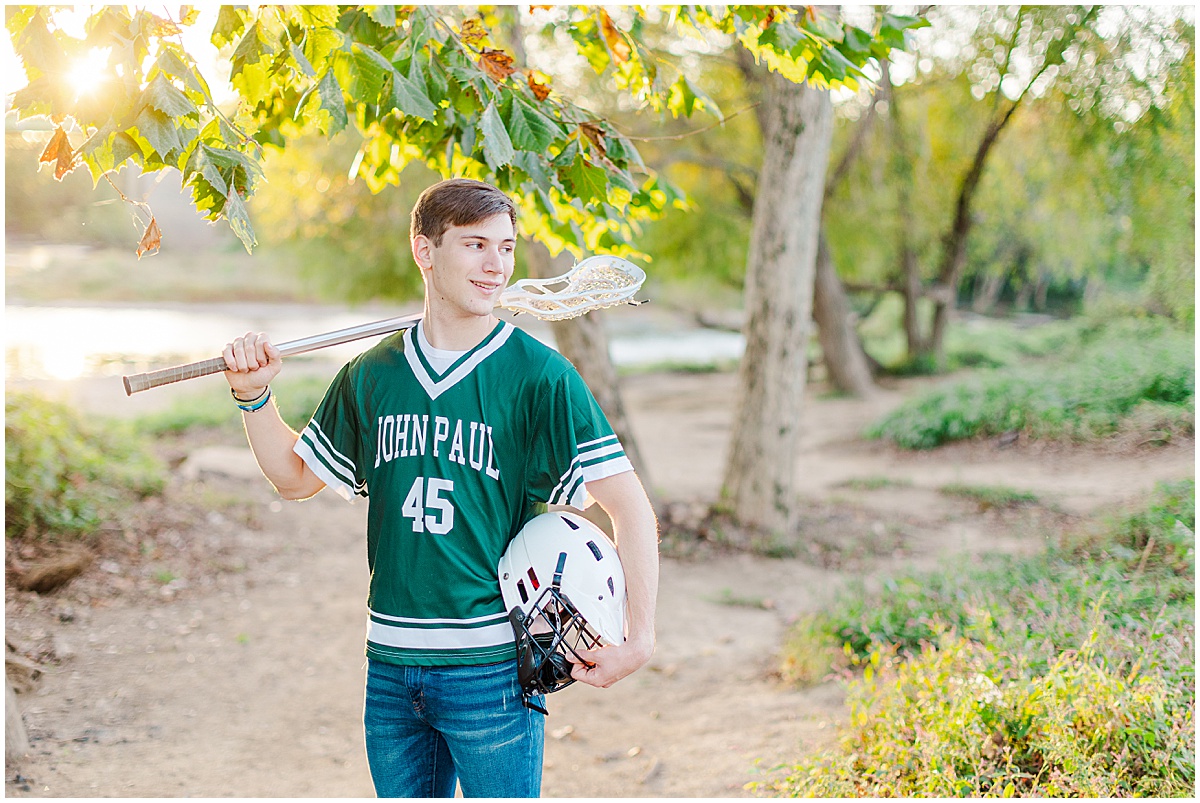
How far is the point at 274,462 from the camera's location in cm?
241

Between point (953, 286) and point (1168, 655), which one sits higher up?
point (953, 286)

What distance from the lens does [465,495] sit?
220 cm

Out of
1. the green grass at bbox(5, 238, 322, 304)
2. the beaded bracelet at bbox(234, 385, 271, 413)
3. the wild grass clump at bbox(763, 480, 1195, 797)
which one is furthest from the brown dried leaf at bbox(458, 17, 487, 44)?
the green grass at bbox(5, 238, 322, 304)

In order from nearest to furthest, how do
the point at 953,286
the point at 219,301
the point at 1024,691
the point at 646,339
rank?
the point at 1024,691 → the point at 953,286 → the point at 646,339 → the point at 219,301

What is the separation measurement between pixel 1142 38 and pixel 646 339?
82.6 ft

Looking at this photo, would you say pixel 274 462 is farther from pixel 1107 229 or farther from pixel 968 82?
pixel 1107 229

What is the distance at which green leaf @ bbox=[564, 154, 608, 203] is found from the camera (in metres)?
3.04

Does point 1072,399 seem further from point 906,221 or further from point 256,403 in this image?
point 256,403

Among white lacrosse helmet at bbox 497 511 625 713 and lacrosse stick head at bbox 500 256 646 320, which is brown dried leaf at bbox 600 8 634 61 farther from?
white lacrosse helmet at bbox 497 511 625 713

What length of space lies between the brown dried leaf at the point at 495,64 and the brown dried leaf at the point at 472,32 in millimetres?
78

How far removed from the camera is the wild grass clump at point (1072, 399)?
33.5 feet

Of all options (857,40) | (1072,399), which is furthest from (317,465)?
(1072,399)

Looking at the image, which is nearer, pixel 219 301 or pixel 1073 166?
pixel 1073 166

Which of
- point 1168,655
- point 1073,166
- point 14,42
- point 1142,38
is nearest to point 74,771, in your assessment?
point 14,42
